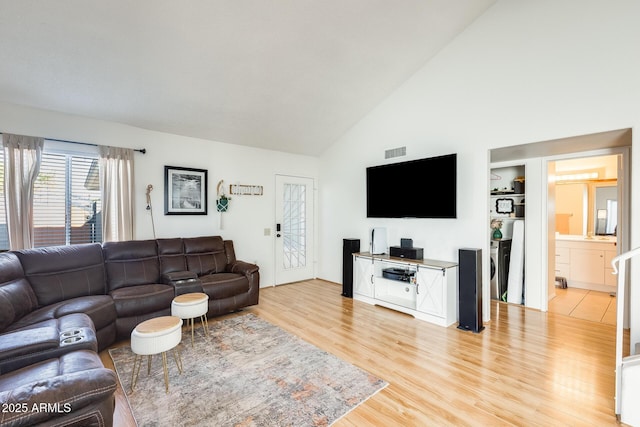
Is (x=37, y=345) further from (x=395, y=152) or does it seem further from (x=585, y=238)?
(x=585, y=238)

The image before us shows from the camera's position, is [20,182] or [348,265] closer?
[20,182]

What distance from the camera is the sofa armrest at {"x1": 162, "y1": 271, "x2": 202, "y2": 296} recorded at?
11.0 ft

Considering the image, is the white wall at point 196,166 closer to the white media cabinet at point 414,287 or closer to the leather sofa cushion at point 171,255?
the leather sofa cushion at point 171,255

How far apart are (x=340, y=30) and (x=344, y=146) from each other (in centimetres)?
229

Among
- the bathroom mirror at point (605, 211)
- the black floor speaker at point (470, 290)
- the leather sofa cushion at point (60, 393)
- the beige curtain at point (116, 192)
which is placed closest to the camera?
the leather sofa cushion at point (60, 393)

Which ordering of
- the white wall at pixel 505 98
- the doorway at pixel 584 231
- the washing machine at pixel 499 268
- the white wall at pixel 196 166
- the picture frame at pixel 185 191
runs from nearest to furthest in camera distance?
the white wall at pixel 505 98
the white wall at pixel 196 166
the picture frame at pixel 185 191
the doorway at pixel 584 231
the washing machine at pixel 499 268

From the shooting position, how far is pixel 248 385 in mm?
2256

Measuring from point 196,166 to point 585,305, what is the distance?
19.9ft

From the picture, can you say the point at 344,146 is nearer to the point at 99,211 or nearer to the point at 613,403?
the point at 99,211

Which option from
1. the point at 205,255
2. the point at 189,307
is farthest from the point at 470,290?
the point at 205,255

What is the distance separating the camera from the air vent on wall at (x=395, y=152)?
4375 mm

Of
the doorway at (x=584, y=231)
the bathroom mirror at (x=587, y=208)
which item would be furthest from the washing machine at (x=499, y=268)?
the bathroom mirror at (x=587, y=208)

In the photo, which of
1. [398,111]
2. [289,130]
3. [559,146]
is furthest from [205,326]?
[559,146]

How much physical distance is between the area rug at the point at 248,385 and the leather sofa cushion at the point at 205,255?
1.13 metres
